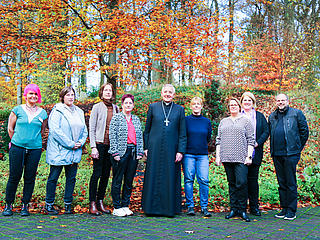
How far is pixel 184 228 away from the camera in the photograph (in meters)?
3.95

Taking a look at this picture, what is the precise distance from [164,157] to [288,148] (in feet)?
6.36

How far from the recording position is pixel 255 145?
4.72m

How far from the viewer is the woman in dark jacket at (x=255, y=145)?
4770 mm

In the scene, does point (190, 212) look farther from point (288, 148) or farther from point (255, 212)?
point (288, 148)

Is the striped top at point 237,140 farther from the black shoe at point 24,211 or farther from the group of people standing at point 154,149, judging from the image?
the black shoe at point 24,211

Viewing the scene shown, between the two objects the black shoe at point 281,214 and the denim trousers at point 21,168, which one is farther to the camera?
the black shoe at point 281,214

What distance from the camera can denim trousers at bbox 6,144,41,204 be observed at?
14.2 ft

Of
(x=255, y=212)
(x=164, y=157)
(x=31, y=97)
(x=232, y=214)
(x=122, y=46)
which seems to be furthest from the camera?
(x=122, y=46)

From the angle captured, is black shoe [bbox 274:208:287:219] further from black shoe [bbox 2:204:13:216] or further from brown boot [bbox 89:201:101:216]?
black shoe [bbox 2:204:13:216]

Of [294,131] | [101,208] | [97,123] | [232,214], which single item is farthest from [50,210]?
[294,131]

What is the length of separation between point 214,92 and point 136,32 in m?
3.49

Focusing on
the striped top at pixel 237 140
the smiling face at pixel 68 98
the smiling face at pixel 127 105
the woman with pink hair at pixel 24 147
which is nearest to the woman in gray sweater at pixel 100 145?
the smiling face at pixel 127 105

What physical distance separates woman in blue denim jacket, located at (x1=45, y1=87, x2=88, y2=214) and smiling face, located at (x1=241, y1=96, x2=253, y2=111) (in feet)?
8.68

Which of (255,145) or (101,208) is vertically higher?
(255,145)
